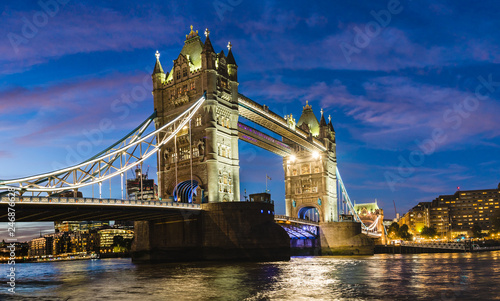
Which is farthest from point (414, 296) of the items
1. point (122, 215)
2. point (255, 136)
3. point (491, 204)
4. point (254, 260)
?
point (491, 204)

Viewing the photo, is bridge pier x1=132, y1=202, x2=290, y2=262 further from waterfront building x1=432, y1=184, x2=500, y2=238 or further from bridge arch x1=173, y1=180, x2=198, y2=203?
waterfront building x1=432, y1=184, x2=500, y2=238

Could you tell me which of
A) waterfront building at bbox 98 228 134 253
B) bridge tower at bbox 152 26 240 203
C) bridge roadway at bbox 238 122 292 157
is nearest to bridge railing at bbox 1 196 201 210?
bridge tower at bbox 152 26 240 203

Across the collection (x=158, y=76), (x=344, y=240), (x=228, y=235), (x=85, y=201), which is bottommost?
(x=344, y=240)

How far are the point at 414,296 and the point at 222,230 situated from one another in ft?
101

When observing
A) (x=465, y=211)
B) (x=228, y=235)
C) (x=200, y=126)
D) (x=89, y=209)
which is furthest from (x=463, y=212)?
(x=89, y=209)

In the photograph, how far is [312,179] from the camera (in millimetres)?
95750

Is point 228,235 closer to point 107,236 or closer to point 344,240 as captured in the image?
point 344,240

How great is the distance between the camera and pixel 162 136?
6138cm

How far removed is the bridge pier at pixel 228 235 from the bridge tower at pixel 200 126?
391 centimetres

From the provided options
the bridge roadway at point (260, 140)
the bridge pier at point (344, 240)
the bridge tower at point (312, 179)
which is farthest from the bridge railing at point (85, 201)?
the bridge tower at point (312, 179)

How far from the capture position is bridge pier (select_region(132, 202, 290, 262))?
168 ft

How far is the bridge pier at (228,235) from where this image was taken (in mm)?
51125

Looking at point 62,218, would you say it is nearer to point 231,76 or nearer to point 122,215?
point 122,215

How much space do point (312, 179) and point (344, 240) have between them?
1733 centimetres
